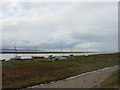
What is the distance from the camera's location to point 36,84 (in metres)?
15.6

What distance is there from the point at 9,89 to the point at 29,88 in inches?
63.6

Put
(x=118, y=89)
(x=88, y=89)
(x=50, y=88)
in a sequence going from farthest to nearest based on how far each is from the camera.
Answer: (x=50, y=88) < (x=88, y=89) < (x=118, y=89)

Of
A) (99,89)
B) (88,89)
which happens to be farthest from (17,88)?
(99,89)

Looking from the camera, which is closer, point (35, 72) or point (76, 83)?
point (76, 83)

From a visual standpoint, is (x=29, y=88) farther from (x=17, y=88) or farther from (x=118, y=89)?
(x=118, y=89)

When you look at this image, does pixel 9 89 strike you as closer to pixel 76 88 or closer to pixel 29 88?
pixel 29 88

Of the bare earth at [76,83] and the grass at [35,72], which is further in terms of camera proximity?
the grass at [35,72]

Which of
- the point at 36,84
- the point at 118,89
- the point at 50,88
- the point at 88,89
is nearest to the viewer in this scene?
the point at 118,89

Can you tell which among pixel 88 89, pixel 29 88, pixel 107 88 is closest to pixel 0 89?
pixel 29 88

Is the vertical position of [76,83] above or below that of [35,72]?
above

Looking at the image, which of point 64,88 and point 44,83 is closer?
point 64,88

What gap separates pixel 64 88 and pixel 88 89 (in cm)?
194

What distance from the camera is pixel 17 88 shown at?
1415 centimetres

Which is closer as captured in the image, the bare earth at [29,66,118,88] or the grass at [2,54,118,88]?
the bare earth at [29,66,118,88]
